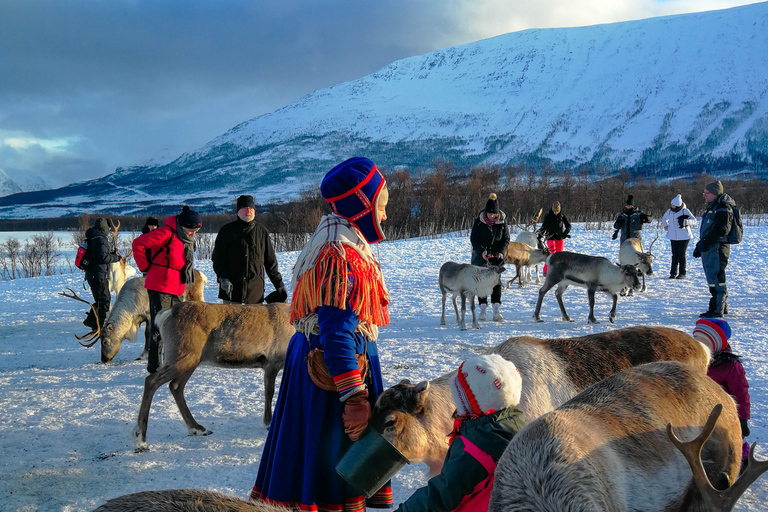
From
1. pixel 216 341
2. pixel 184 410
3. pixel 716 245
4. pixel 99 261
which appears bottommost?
pixel 184 410

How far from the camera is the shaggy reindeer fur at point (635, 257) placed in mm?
10227

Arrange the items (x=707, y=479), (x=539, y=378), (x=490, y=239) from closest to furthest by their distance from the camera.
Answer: (x=707, y=479), (x=539, y=378), (x=490, y=239)

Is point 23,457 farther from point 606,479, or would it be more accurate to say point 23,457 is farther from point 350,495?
point 606,479

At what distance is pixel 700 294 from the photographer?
31.6 feet

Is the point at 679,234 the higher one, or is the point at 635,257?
the point at 679,234

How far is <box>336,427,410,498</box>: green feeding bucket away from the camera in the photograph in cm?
183

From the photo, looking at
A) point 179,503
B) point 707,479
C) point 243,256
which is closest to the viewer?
point 179,503

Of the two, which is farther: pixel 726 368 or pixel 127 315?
pixel 127 315

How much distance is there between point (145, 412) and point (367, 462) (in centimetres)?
300

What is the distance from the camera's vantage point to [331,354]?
1875 millimetres

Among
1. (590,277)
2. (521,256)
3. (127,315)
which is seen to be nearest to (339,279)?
(127,315)

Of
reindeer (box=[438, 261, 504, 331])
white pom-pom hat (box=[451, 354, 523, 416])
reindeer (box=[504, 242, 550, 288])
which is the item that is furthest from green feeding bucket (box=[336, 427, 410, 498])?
reindeer (box=[504, 242, 550, 288])

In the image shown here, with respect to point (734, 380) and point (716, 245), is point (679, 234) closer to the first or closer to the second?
point (716, 245)

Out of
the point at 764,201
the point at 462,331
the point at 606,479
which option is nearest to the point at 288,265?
the point at 462,331
